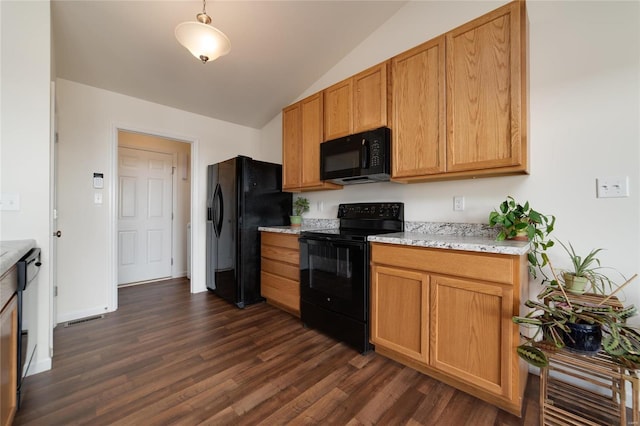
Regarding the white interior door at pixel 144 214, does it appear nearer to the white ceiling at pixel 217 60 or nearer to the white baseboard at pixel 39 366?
the white ceiling at pixel 217 60

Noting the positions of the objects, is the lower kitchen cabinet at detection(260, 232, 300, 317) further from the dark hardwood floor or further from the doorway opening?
the doorway opening

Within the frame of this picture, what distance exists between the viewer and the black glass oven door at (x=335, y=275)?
1.94m

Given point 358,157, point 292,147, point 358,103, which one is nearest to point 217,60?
point 292,147

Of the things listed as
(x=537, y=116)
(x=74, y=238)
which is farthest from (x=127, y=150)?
(x=537, y=116)

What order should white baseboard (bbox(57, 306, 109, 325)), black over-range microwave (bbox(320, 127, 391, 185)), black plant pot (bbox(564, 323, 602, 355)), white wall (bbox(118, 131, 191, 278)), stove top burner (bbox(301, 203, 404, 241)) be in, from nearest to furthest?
1. black plant pot (bbox(564, 323, 602, 355))
2. black over-range microwave (bbox(320, 127, 391, 185))
3. stove top burner (bbox(301, 203, 404, 241))
4. white baseboard (bbox(57, 306, 109, 325))
5. white wall (bbox(118, 131, 191, 278))

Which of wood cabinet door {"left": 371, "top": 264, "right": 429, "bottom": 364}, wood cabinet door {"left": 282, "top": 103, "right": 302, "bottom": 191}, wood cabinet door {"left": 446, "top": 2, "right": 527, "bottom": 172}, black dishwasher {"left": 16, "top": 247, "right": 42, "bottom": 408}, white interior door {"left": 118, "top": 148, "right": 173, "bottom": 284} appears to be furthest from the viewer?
white interior door {"left": 118, "top": 148, "right": 173, "bottom": 284}

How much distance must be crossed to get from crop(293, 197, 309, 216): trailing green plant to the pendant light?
1796mm

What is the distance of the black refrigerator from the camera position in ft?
9.42

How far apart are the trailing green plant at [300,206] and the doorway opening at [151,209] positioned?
2.01 m

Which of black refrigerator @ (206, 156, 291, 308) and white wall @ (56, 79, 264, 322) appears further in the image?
black refrigerator @ (206, 156, 291, 308)

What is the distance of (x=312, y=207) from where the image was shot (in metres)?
3.20

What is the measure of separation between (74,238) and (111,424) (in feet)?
6.81

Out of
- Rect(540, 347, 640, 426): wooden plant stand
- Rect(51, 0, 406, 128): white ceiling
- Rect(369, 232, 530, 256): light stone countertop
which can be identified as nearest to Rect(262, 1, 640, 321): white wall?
Rect(369, 232, 530, 256): light stone countertop

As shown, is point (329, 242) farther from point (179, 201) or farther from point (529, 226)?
point (179, 201)
